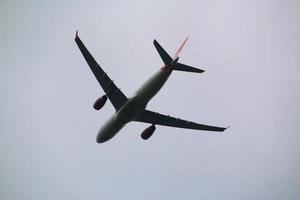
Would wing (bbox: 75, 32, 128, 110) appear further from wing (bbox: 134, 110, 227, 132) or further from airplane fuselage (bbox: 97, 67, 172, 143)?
wing (bbox: 134, 110, 227, 132)

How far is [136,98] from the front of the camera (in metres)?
48.4

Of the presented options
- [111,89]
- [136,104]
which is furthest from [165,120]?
[111,89]

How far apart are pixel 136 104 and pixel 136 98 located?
786mm

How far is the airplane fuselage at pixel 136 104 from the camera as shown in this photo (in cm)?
4662

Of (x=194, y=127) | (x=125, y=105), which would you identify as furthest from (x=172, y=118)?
A: (x=125, y=105)

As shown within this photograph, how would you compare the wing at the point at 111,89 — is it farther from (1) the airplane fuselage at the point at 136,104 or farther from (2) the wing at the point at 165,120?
(2) the wing at the point at 165,120

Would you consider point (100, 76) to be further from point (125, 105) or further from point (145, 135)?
point (145, 135)

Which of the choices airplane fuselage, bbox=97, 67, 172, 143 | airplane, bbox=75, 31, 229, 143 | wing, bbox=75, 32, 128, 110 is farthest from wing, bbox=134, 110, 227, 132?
wing, bbox=75, 32, 128, 110

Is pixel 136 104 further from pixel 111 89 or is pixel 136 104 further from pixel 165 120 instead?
pixel 165 120

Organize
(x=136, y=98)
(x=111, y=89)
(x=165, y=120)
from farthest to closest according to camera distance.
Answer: (x=165, y=120) → (x=111, y=89) → (x=136, y=98)

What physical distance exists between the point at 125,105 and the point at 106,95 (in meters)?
2.65

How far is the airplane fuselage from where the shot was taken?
46625 millimetres

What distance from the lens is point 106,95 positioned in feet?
168

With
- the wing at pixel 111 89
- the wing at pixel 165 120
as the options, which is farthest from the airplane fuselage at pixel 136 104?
the wing at pixel 165 120
